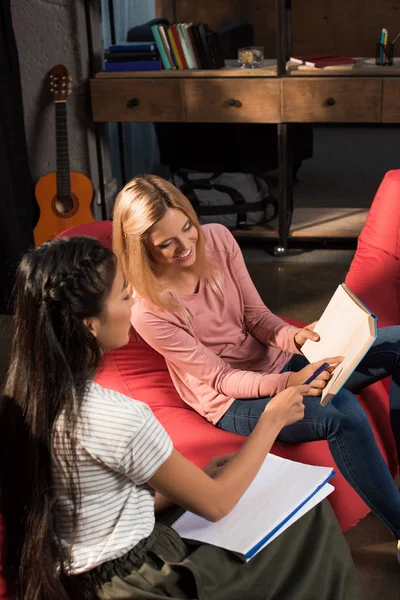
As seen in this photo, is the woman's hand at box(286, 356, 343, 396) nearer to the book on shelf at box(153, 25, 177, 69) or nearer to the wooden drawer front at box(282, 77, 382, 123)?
the wooden drawer front at box(282, 77, 382, 123)

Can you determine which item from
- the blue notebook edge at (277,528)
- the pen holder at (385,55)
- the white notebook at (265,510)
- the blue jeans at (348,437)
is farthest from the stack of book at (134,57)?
the blue notebook edge at (277,528)

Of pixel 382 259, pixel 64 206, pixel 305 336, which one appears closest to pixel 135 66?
pixel 64 206

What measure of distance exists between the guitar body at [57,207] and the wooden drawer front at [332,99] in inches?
39.3

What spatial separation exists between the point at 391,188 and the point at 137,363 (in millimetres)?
975

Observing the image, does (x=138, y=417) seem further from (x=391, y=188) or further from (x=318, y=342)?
(x=391, y=188)

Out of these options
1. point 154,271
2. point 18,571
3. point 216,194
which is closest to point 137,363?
point 154,271

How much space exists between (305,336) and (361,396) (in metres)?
0.26

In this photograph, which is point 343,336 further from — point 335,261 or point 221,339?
point 335,261

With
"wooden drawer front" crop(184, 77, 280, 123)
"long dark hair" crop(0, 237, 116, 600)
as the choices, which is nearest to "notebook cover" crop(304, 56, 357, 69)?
"wooden drawer front" crop(184, 77, 280, 123)

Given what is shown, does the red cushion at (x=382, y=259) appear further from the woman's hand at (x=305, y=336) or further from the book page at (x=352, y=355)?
the book page at (x=352, y=355)

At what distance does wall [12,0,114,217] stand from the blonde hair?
2.12m

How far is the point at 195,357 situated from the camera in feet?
6.36

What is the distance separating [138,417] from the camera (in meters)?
1.27

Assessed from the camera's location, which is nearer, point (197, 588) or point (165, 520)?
point (197, 588)
